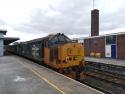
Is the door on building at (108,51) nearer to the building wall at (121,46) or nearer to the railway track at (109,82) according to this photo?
the building wall at (121,46)

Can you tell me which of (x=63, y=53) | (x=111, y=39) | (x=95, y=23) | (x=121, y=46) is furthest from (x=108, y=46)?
(x=63, y=53)

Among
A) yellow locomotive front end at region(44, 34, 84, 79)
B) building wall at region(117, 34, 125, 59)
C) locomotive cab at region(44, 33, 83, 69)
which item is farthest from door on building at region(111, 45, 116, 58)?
yellow locomotive front end at region(44, 34, 84, 79)

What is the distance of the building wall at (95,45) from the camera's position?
1432 inches

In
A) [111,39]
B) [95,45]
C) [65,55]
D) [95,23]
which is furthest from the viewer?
[95,23]

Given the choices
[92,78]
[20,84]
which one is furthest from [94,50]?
[20,84]

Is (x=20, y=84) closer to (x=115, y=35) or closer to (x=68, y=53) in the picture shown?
(x=68, y=53)

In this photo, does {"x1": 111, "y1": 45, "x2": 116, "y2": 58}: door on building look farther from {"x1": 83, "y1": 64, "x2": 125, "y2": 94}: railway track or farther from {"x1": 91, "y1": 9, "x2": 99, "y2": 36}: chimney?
{"x1": 91, "y1": 9, "x2": 99, "y2": 36}: chimney

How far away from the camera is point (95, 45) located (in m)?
38.7

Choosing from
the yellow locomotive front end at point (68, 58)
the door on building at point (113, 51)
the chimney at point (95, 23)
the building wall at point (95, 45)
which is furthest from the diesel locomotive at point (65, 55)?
the chimney at point (95, 23)

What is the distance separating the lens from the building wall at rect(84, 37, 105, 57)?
119 feet

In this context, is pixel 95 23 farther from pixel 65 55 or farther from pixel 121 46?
pixel 65 55

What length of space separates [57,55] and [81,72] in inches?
81.8

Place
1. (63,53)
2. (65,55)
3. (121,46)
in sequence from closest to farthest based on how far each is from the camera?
(63,53), (65,55), (121,46)

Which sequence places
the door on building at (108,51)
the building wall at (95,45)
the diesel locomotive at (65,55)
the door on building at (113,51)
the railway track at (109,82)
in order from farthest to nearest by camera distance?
1. the building wall at (95,45)
2. the door on building at (108,51)
3. the door on building at (113,51)
4. the diesel locomotive at (65,55)
5. the railway track at (109,82)
